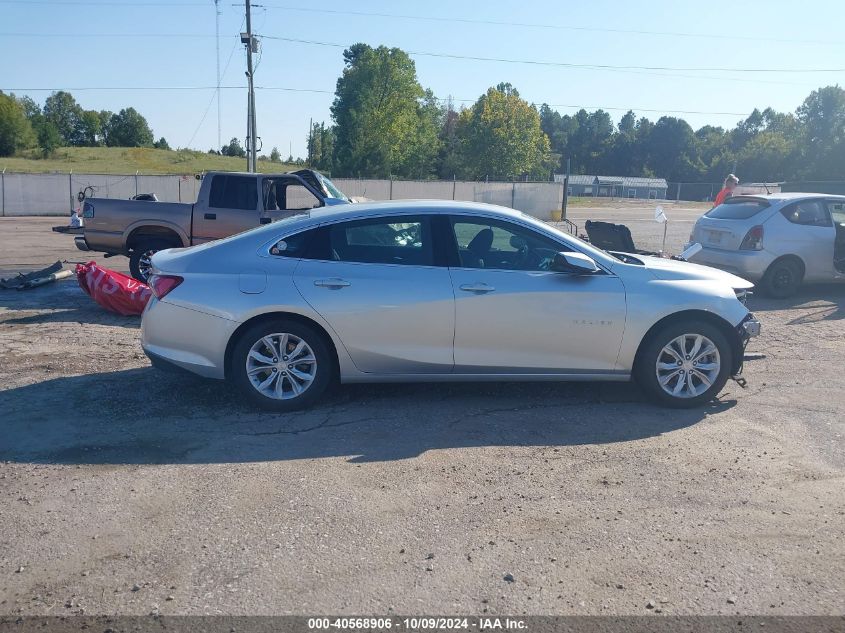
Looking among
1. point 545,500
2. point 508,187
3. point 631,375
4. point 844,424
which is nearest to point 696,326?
point 631,375

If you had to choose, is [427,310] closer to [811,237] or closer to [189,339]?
[189,339]

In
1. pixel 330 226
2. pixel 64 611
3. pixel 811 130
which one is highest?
pixel 811 130

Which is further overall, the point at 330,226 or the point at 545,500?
the point at 330,226

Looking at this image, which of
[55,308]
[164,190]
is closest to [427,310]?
[55,308]

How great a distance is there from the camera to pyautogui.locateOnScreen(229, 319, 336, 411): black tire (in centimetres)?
600

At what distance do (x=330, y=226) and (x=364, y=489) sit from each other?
2.36 m

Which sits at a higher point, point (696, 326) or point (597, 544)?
point (696, 326)

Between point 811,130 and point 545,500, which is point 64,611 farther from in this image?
point 811,130

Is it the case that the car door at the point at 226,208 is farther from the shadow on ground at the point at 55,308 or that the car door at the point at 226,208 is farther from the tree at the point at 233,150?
the tree at the point at 233,150

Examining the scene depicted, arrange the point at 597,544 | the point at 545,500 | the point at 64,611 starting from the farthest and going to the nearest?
the point at 545,500 < the point at 597,544 < the point at 64,611

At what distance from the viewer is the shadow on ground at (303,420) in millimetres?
5305

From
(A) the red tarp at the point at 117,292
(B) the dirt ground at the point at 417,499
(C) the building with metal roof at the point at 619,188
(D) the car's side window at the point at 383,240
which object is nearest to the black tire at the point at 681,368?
(B) the dirt ground at the point at 417,499

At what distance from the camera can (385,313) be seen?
6008 mm

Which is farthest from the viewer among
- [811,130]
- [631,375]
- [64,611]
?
[811,130]
